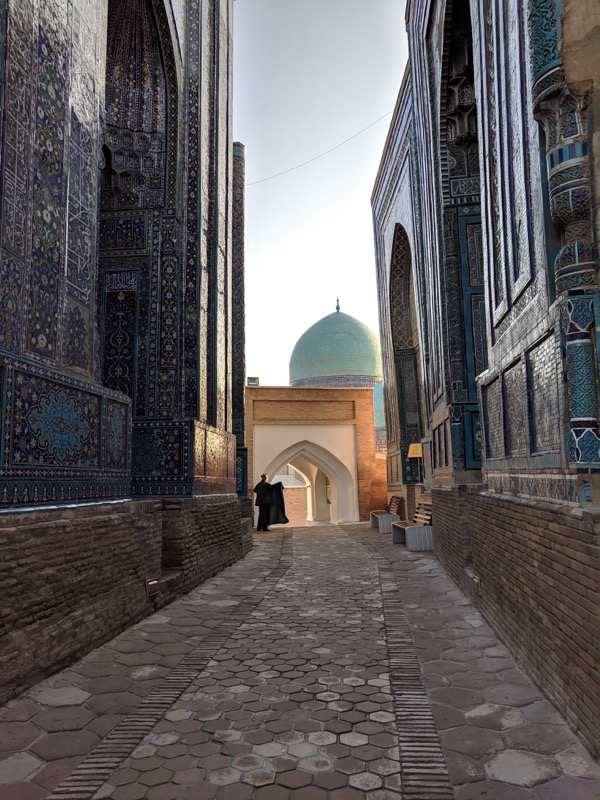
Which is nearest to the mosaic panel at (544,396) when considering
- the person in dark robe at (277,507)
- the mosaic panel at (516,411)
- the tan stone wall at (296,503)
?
the mosaic panel at (516,411)

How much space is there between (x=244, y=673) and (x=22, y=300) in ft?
7.85

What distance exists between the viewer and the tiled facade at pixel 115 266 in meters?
3.50

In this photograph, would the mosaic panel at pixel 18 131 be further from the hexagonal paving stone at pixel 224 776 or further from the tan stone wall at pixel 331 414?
the tan stone wall at pixel 331 414

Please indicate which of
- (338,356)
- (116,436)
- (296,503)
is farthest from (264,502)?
(338,356)

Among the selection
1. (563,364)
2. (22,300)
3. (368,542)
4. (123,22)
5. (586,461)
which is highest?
(123,22)

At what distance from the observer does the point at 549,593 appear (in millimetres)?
2797

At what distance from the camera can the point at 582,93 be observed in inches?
106

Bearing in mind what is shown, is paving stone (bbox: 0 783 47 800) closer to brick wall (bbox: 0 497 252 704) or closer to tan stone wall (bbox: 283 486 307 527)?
brick wall (bbox: 0 497 252 704)

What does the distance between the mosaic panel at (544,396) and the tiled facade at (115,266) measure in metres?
2.63

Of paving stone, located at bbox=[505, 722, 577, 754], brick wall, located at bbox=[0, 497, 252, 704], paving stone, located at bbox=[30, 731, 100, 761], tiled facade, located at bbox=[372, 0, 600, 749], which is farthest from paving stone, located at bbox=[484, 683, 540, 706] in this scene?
brick wall, located at bbox=[0, 497, 252, 704]

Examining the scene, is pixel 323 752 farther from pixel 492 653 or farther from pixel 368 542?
pixel 368 542

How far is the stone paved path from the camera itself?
7.07 feet

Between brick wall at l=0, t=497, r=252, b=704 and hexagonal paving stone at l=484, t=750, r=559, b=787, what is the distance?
2.15m

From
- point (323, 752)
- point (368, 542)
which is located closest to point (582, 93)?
point (323, 752)
